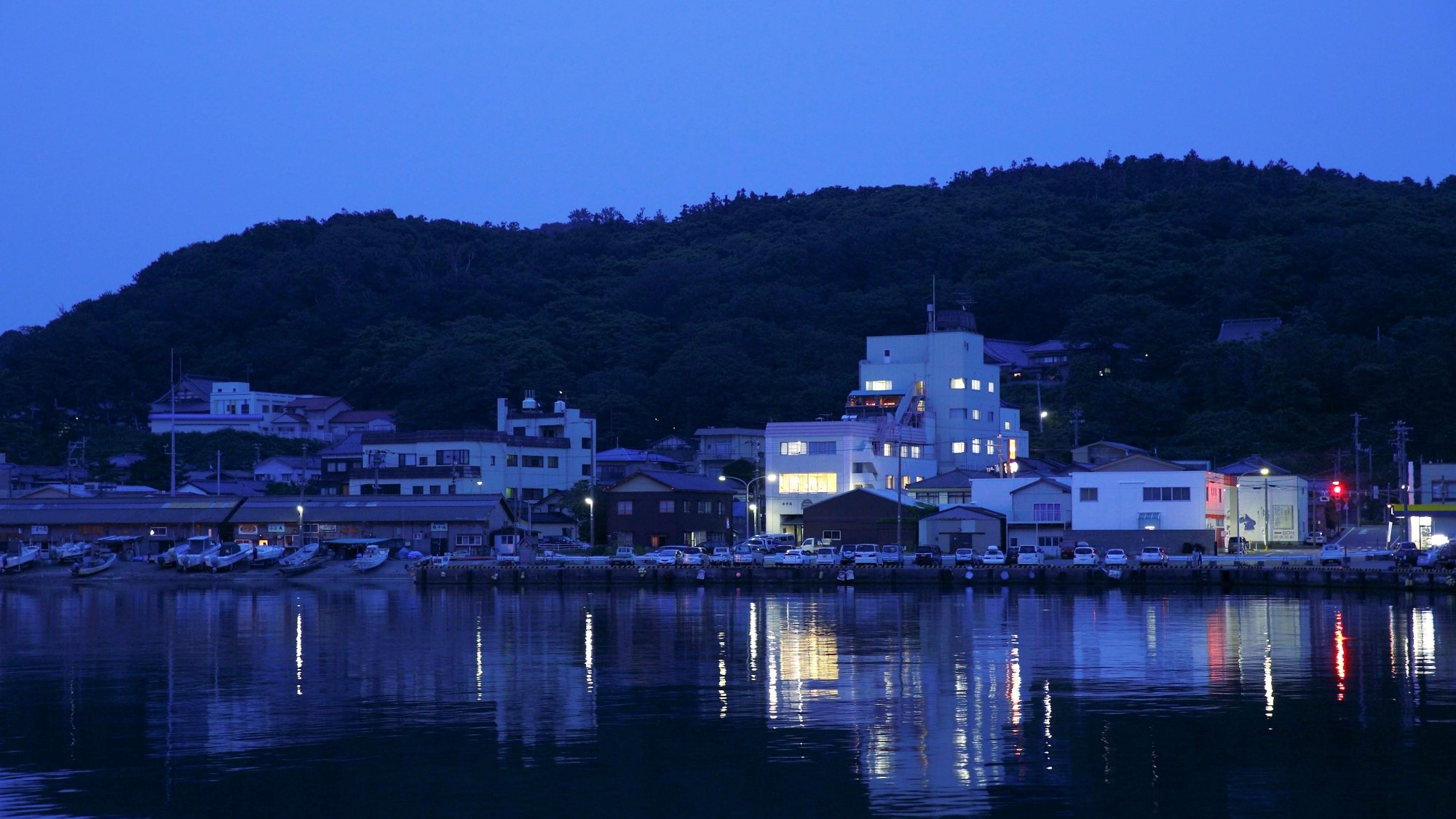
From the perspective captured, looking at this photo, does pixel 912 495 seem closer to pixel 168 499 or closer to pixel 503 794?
pixel 168 499

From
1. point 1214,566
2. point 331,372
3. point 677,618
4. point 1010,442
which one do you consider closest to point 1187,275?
point 1010,442

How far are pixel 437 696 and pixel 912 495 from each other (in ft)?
137

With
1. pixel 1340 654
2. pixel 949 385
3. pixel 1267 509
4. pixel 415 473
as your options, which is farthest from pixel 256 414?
pixel 1340 654

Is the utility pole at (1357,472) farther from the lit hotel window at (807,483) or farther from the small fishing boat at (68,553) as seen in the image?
the small fishing boat at (68,553)

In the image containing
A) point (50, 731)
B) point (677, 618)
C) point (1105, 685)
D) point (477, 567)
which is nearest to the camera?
point (50, 731)

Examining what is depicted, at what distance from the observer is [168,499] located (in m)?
63.5

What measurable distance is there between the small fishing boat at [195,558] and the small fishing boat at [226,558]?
0.08 m

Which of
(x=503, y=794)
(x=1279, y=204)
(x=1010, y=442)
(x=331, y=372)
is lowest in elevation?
(x=503, y=794)

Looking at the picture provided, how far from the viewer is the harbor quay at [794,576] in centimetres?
4406

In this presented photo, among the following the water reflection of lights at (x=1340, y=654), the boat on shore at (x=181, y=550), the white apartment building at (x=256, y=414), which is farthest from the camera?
the white apartment building at (x=256, y=414)

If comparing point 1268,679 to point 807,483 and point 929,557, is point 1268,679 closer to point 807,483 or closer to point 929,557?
point 929,557

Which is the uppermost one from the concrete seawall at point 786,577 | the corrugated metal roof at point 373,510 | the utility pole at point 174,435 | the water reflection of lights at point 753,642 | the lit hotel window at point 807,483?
the utility pole at point 174,435

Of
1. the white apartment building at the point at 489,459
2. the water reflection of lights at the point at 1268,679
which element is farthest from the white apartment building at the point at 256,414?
the water reflection of lights at the point at 1268,679

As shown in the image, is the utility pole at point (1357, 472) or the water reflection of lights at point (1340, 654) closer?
the water reflection of lights at point (1340, 654)
